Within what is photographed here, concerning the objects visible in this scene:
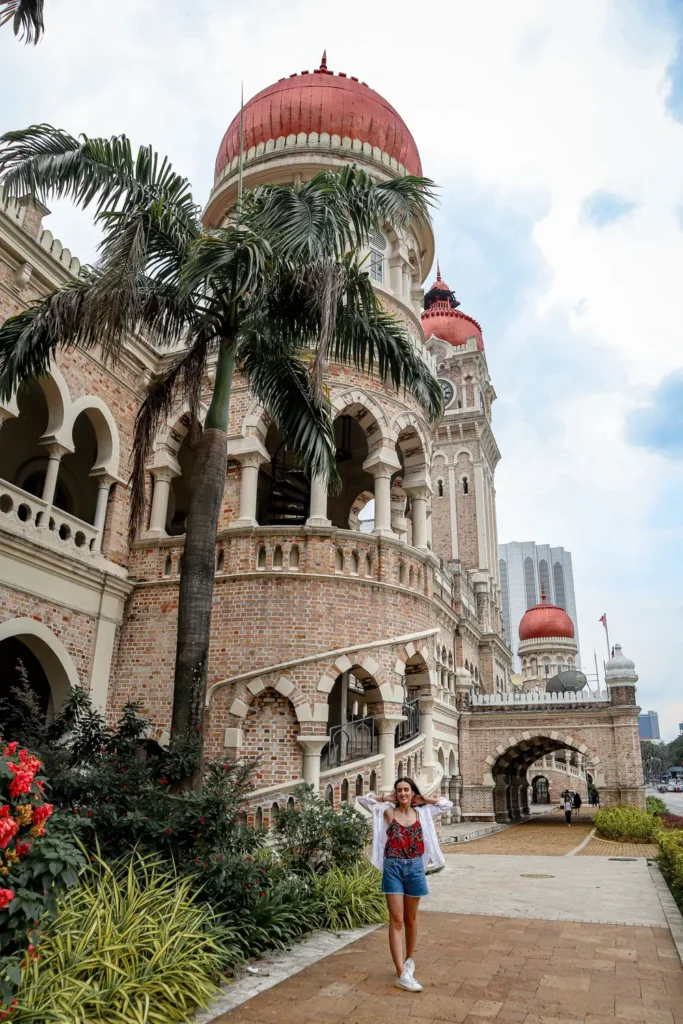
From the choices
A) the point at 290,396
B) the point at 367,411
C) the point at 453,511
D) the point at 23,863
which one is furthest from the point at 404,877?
the point at 453,511

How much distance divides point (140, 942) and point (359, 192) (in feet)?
26.3

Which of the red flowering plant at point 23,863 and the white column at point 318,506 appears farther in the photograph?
the white column at point 318,506

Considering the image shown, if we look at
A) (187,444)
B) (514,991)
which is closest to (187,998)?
(514,991)

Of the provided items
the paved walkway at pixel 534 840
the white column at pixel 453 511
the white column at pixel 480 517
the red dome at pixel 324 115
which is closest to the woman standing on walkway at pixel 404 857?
the paved walkway at pixel 534 840

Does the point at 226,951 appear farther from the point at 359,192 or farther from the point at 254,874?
the point at 359,192

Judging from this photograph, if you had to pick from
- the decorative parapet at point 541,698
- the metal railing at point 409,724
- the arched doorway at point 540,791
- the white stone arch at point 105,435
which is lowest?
the arched doorway at point 540,791

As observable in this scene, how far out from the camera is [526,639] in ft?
152

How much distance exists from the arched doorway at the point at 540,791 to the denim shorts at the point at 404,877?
4135cm

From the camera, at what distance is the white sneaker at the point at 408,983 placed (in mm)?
5391

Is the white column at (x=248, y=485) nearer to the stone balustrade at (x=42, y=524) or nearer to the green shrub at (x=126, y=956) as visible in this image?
the stone balustrade at (x=42, y=524)

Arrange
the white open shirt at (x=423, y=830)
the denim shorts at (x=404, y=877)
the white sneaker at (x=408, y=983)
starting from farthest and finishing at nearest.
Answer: the white open shirt at (x=423, y=830)
the denim shorts at (x=404, y=877)
the white sneaker at (x=408, y=983)

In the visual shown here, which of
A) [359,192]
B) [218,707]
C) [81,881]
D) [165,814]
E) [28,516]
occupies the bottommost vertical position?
[81,881]

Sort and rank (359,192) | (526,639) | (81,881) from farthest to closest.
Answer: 1. (526,639)
2. (359,192)
3. (81,881)

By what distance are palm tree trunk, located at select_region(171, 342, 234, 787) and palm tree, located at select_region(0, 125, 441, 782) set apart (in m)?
0.01
